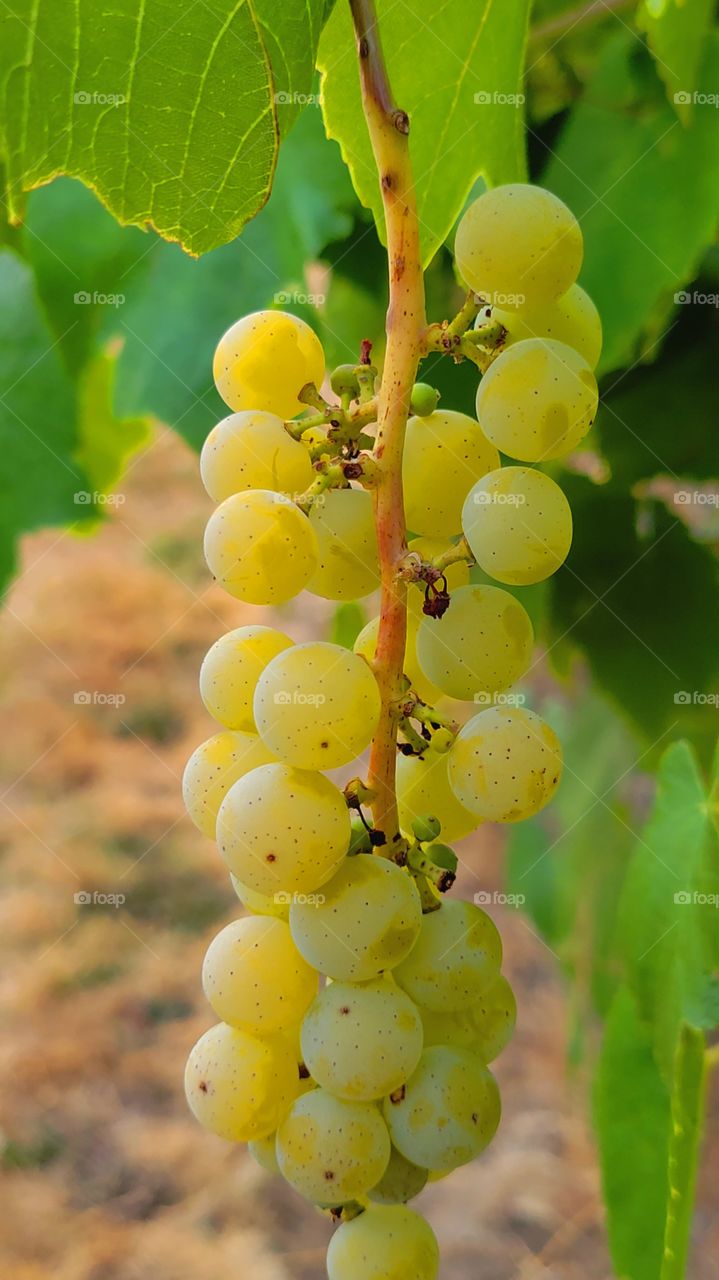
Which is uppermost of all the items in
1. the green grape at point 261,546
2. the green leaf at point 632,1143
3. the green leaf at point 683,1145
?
the green grape at point 261,546

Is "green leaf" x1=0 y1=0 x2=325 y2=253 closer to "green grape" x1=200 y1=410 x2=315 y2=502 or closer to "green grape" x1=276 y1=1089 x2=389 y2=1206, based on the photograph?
"green grape" x1=200 y1=410 x2=315 y2=502

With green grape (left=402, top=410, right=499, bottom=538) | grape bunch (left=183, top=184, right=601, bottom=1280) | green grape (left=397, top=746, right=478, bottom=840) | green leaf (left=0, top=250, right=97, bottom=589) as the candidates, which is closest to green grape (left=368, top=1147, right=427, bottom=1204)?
grape bunch (left=183, top=184, right=601, bottom=1280)

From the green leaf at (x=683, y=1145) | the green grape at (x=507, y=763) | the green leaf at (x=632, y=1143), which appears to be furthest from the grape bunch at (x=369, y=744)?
the green leaf at (x=632, y=1143)

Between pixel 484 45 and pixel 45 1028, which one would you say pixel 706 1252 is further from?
pixel 484 45

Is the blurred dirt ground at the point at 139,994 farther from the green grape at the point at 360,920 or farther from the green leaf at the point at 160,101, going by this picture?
the green leaf at the point at 160,101

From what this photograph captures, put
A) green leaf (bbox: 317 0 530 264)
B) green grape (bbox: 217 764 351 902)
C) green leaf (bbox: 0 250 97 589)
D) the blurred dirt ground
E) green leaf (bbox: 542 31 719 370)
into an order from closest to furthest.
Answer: green grape (bbox: 217 764 351 902), green leaf (bbox: 317 0 530 264), green leaf (bbox: 542 31 719 370), green leaf (bbox: 0 250 97 589), the blurred dirt ground

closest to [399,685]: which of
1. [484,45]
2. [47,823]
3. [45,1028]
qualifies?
[484,45]

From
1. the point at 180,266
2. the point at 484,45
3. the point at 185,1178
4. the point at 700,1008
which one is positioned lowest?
the point at 185,1178
